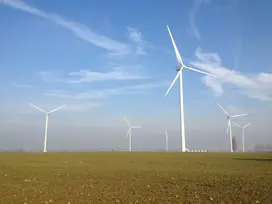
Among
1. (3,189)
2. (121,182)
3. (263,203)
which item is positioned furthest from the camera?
(121,182)

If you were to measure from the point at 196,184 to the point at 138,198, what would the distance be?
4845 mm

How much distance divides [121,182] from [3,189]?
7.20 m

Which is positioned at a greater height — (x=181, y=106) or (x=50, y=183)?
(x=181, y=106)

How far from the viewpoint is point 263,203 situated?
1486cm

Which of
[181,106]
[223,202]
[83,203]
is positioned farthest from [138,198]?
[181,106]

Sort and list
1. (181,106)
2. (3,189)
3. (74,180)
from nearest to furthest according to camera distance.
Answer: (3,189), (74,180), (181,106)

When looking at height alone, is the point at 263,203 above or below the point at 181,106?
below

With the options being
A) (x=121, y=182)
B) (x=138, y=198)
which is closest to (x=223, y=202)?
(x=138, y=198)

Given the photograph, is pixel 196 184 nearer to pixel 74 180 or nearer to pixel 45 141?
pixel 74 180

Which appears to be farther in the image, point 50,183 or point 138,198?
point 50,183

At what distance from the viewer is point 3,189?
1988 cm

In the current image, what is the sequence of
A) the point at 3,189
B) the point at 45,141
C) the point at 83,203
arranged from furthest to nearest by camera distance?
the point at 45,141 < the point at 3,189 < the point at 83,203

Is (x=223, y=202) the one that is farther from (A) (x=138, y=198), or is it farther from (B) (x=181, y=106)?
(B) (x=181, y=106)

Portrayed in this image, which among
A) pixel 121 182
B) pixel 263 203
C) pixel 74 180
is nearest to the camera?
pixel 263 203
